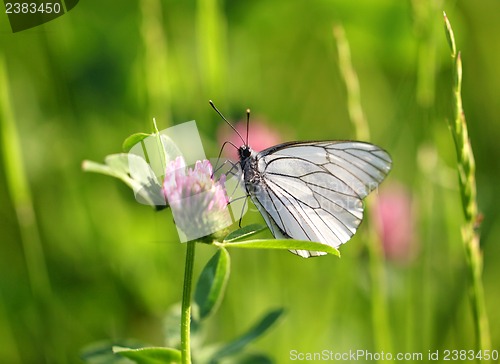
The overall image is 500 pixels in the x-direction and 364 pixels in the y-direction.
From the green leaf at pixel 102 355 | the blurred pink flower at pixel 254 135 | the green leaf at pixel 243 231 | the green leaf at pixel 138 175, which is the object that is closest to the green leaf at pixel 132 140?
the green leaf at pixel 138 175

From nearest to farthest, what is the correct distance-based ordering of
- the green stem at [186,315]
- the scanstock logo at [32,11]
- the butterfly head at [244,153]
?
the green stem at [186,315]
the butterfly head at [244,153]
the scanstock logo at [32,11]

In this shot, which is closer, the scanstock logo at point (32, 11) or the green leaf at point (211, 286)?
the green leaf at point (211, 286)

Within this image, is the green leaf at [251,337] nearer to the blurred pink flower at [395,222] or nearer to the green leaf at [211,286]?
the green leaf at [211,286]

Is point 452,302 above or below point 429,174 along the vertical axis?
below

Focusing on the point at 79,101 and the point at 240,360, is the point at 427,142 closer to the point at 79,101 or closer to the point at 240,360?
the point at 240,360

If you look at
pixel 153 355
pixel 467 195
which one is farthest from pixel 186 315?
pixel 467 195

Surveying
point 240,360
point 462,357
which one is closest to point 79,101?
point 240,360
